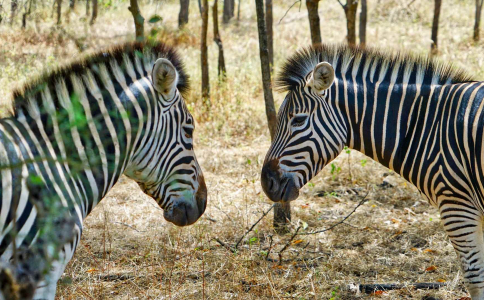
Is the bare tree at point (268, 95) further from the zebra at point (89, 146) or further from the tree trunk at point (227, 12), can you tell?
the tree trunk at point (227, 12)

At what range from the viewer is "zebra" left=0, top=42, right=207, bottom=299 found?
2805 millimetres

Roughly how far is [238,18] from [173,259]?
83.4 feet

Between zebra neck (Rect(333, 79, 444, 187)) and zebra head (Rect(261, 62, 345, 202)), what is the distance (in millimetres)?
180

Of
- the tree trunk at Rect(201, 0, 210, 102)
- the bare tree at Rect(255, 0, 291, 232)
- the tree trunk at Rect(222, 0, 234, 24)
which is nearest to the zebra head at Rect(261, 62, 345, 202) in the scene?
the bare tree at Rect(255, 0, 291, 232)

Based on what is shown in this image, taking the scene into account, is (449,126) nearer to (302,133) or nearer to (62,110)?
(302,133)

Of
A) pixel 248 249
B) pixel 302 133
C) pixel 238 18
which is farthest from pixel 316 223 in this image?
pixel 238 18

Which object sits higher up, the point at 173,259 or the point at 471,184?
the point at 471,184

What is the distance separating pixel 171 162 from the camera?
3600 mm

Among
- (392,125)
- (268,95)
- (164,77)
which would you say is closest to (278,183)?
(392,125)

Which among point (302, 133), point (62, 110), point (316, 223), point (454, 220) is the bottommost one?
point (316, 223)

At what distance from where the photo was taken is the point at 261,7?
6082mm

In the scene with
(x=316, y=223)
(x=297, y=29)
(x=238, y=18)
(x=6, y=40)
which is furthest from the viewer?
(x=238, y=18)

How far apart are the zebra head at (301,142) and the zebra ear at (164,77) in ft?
4.29

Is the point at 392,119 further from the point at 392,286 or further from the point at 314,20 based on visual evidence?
the point at 314,20
